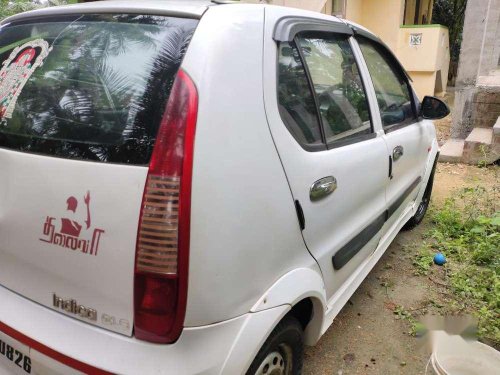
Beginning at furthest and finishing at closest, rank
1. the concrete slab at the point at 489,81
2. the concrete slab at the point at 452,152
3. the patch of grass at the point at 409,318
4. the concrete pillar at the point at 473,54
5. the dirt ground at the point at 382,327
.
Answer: the concrete pillar at the point at 473,54, the concrete slab at the point at 489,81, the concrete slab at the point at 452,152, the patch of grass at the point at 409,318, the dirt ground at the point at 382,327

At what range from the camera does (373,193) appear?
2422 millimetres

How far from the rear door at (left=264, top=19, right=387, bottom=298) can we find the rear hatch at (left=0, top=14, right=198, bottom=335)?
0.46 metres

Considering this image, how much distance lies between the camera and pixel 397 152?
2.76 meters

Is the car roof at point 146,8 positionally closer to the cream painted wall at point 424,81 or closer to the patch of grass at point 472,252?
the patch of grass at point 472,252

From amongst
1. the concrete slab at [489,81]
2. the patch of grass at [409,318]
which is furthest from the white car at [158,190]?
the concrete slab at [489,81]

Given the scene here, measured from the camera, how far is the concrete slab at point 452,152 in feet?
21.1

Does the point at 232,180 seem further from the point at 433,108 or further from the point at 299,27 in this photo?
the point at 433,108

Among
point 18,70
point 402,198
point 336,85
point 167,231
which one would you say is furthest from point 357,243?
point 18,70

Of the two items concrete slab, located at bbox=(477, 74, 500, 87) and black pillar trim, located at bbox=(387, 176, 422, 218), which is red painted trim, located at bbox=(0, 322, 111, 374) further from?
concrete slab, located at bbox=(477, 74, 500, 87)

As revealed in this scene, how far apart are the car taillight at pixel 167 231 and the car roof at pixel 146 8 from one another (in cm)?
36

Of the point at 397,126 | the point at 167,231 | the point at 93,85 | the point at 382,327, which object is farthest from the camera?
the point at 397,126

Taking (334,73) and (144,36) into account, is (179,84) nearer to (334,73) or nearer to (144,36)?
(144,36)

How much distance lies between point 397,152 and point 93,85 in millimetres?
2023

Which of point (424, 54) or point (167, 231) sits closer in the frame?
point (167, 231)
